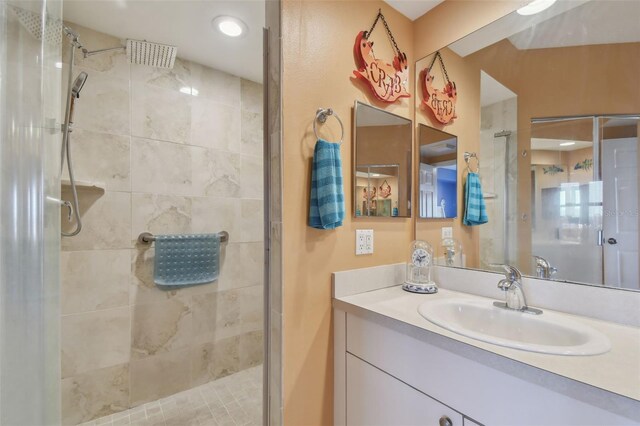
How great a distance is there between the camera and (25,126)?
0.61 meters

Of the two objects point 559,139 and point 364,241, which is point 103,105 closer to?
point 364,241

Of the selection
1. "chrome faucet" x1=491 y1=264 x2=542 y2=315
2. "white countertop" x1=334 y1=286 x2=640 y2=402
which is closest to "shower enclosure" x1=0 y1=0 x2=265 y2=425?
"white countertop" x1=334 y1=286 x2=640 y2=402

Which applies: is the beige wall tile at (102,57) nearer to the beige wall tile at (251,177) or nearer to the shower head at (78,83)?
the shower head at (78,83)

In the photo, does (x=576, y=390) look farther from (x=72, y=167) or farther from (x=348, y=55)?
Answer: (x=72, y=167)

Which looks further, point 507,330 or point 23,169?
point 507,330

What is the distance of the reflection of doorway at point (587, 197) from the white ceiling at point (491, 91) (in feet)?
0.62

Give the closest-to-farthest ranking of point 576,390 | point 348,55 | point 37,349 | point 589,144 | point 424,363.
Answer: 1. point 576,390
2. point 37,349
3. point 424,363
4. point 589,144
5. point 348,55

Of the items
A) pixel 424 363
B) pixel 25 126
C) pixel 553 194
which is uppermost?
pixel 25 126

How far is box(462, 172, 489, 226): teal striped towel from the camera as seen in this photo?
1273 mm

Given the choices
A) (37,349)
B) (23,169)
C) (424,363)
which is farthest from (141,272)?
(424,363)

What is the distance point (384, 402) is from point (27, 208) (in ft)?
3.91

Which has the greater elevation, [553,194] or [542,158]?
[542,158]

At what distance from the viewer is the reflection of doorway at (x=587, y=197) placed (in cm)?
86

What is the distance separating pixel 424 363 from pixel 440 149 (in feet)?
3.61
